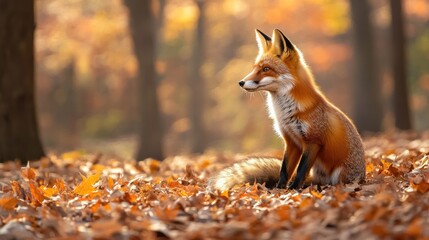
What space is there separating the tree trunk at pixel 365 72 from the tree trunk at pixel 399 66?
1520mm

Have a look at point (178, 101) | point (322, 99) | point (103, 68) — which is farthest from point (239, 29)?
point (322, 99)

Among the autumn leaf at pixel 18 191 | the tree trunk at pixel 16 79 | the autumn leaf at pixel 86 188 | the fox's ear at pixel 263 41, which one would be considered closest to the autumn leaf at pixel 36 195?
the autumn leaf at pixel 18 191

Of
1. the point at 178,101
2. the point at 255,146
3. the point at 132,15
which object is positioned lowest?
the point at 255,146

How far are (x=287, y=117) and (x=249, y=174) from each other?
→ 27.6 inches

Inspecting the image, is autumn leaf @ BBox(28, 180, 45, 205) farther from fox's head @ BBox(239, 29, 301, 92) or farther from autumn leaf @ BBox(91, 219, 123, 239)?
fox's head @ BBox(239, 29, 301, 92)

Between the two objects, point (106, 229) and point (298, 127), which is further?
point (298, 127)

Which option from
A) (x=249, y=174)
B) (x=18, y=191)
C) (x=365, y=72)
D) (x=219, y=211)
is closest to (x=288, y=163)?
(x=249, y=174)

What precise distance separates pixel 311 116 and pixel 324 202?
152cm

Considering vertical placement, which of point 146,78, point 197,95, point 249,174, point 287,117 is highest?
point 287,117

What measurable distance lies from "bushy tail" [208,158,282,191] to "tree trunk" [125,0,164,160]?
850 centimetres

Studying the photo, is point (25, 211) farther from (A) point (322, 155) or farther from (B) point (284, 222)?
(A) point (322, 155)

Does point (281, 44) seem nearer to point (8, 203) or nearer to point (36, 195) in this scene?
point (36, 195)

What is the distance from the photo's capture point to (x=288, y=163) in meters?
6.95

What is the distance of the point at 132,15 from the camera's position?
50.9ft
